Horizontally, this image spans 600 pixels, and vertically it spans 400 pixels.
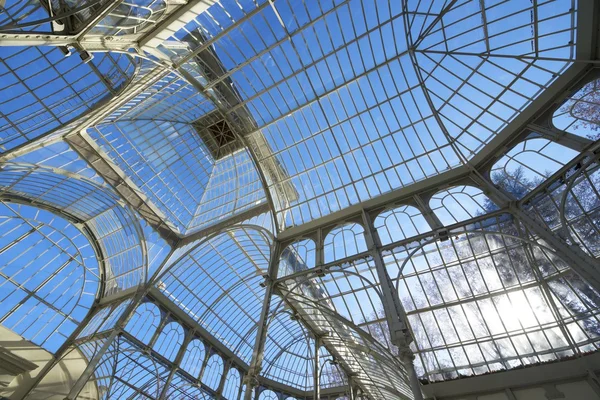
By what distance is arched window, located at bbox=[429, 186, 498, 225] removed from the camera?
20062 millimetres

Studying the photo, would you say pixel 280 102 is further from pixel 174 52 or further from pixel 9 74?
pixel 9 74

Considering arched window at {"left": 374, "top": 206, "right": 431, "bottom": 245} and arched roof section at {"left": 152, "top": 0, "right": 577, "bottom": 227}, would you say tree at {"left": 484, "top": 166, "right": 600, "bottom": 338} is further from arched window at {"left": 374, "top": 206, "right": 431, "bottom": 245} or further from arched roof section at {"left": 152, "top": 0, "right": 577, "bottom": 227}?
arched window at {"left": 374, "top": 206, "right": 431, "bottom": 245}

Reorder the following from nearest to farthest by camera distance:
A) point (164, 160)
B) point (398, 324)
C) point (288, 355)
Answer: point (398, 324) → point (164, 160) → point (288, 355)

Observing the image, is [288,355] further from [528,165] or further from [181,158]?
[528,165]

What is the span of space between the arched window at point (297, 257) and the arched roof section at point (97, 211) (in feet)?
51.4

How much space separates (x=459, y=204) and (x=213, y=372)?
30.8m

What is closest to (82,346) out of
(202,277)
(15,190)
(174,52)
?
Result: (202,277)

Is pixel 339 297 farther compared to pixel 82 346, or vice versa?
pixel 82 346

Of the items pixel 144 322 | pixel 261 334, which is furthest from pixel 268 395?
pixel 261 334

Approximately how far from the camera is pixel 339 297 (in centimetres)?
2505

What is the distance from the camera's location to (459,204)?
21.0 m

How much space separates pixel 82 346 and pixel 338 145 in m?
29.9

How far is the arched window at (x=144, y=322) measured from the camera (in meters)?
30.2

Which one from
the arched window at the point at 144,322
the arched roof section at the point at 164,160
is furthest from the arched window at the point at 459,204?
the arched window at the point at 144,322
